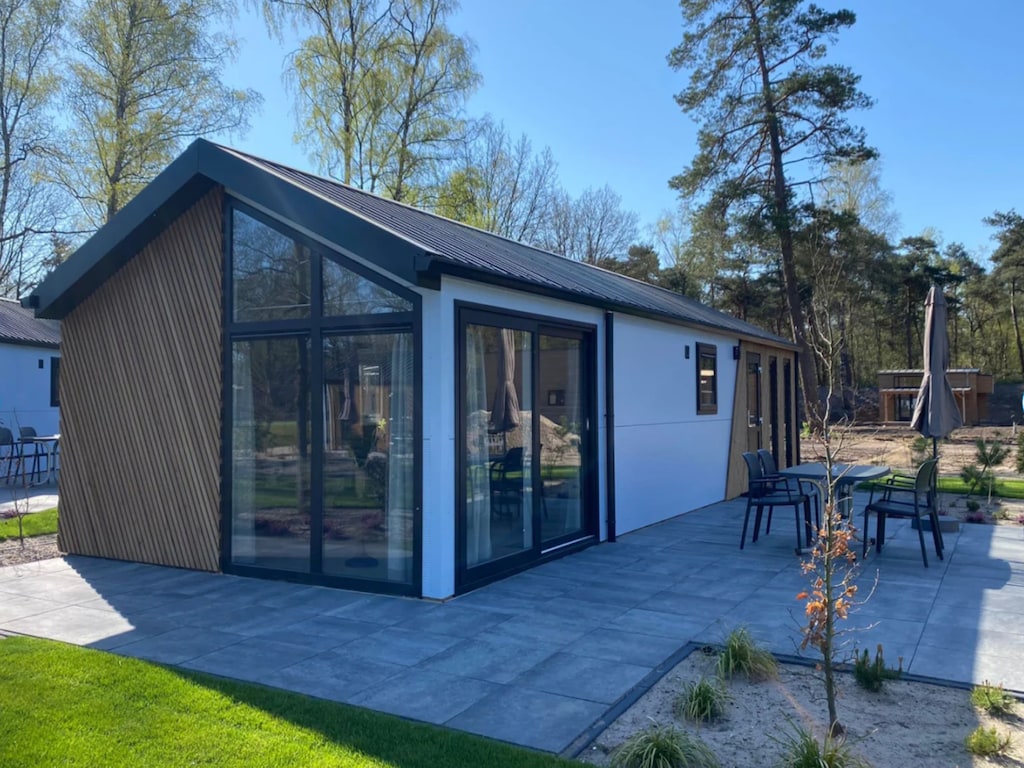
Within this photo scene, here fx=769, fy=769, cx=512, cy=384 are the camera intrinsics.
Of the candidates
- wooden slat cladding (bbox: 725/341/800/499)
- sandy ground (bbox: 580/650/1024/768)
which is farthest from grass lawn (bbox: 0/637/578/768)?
wooden slat cladding (bbox: 725/341/800/499)

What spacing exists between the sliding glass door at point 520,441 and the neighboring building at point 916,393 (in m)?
20.5

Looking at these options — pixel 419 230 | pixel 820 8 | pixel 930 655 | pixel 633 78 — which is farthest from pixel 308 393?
pixel 820 8

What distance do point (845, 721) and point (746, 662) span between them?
64 cm

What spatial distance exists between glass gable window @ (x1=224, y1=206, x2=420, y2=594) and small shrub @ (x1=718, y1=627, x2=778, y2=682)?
8.07 ft

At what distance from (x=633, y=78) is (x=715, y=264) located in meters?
5.69

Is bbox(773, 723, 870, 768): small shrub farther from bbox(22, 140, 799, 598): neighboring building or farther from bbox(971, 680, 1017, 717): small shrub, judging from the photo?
bbox(22, 140, 799, 598): neighboring building

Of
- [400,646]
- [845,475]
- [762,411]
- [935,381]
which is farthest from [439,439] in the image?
[762,411]

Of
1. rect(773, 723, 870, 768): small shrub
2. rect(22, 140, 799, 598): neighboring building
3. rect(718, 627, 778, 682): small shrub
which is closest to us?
rect(773, 723, 870, 768): small shrub

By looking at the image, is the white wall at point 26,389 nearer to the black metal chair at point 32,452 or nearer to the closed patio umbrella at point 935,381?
the black metal chair at point 32,452

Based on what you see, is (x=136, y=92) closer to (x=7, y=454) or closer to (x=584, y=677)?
(x=7, y=454)

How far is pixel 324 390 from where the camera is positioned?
6.16 m

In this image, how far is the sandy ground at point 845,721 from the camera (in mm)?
3197

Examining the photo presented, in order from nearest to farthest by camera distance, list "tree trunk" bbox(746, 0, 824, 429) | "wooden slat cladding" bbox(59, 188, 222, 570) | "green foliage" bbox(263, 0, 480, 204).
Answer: "wooden slat cladding" bbox(59, 188, 222, 570), "tree trunk" bbox(746, 0, 824, 429), "green foliage" bbox(263, 0, 480, 204)

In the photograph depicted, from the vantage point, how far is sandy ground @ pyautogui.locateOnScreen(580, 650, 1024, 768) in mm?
3197
